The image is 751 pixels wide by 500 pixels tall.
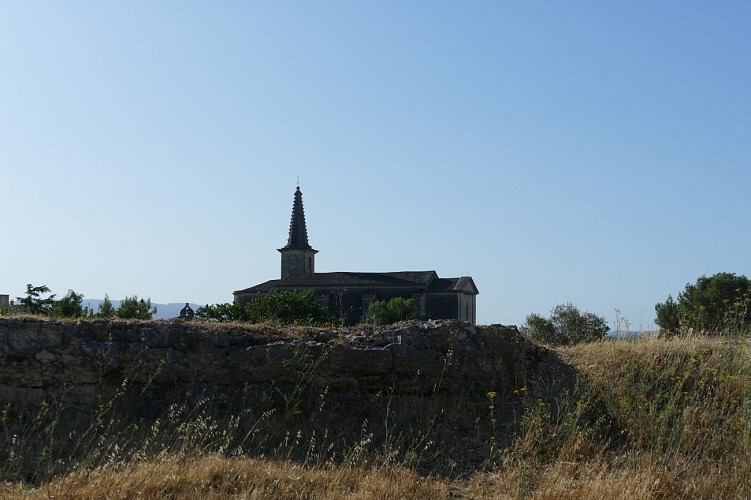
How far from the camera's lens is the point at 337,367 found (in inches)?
314

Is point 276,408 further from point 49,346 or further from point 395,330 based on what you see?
point 49,346

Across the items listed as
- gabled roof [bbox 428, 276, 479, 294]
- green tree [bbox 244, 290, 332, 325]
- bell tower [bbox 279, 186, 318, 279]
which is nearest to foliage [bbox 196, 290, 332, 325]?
green tree [bbox 244, 290, 332, 325]

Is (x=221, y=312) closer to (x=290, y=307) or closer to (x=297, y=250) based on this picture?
(x=290, y=307)

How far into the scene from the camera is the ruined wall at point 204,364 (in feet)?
25.6

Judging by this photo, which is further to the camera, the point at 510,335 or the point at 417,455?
the point at 510,335

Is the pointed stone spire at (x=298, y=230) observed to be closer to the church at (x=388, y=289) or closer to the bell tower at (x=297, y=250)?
the bell tower at (x=297, y=250)

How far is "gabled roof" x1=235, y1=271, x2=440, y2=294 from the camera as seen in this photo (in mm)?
58031

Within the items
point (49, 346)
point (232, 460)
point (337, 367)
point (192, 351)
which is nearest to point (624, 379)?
point (337, 367)

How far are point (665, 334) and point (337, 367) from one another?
15.3 ft

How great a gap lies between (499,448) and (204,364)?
339 cm

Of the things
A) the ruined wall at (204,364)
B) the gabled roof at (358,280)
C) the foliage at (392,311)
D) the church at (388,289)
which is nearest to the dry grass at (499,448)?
the ruined wall at (204,364)

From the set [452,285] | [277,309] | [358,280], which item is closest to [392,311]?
[452,285]

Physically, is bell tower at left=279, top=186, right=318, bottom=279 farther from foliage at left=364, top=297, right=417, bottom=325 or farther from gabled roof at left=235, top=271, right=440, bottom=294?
foliage at left=364, top=297, right=417, bottom=325

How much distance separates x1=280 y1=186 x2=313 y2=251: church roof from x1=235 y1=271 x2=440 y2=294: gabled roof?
929 cm
